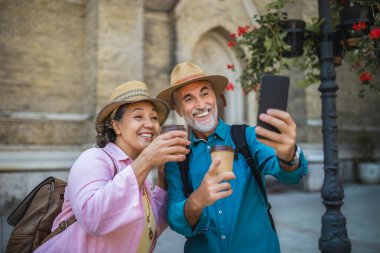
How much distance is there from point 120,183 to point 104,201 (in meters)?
0.11

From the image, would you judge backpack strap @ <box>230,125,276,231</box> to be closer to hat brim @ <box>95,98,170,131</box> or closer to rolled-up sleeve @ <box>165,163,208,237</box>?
rolled-up sleeve @ <box>165,163,208,237</box>

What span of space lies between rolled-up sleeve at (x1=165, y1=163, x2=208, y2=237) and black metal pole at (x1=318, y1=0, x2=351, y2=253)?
104 inches

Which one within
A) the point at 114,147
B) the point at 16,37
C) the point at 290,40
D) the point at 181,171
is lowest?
the point at 181,171

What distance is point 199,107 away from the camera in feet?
7.16

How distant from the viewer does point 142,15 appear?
28.4 feet

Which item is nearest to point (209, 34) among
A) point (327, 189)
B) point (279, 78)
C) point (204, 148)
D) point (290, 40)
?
point (290, 40)

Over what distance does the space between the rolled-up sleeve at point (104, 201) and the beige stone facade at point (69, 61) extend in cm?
647

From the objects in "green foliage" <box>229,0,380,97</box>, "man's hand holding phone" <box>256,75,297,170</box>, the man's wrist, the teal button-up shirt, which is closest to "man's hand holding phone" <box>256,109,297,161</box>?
"man's hand holding phone" <box>256,75,297,170</box>

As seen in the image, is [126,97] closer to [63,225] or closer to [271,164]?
[63,225]

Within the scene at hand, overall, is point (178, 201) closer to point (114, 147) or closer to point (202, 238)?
point (202, 238)

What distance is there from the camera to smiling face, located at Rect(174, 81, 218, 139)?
2193 millimetres

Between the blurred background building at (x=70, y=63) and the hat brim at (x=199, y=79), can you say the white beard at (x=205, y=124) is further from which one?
the blurred background building at (x=70, y=63)

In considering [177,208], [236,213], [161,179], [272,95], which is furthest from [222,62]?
[272,95]

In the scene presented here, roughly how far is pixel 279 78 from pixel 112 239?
1.17m
